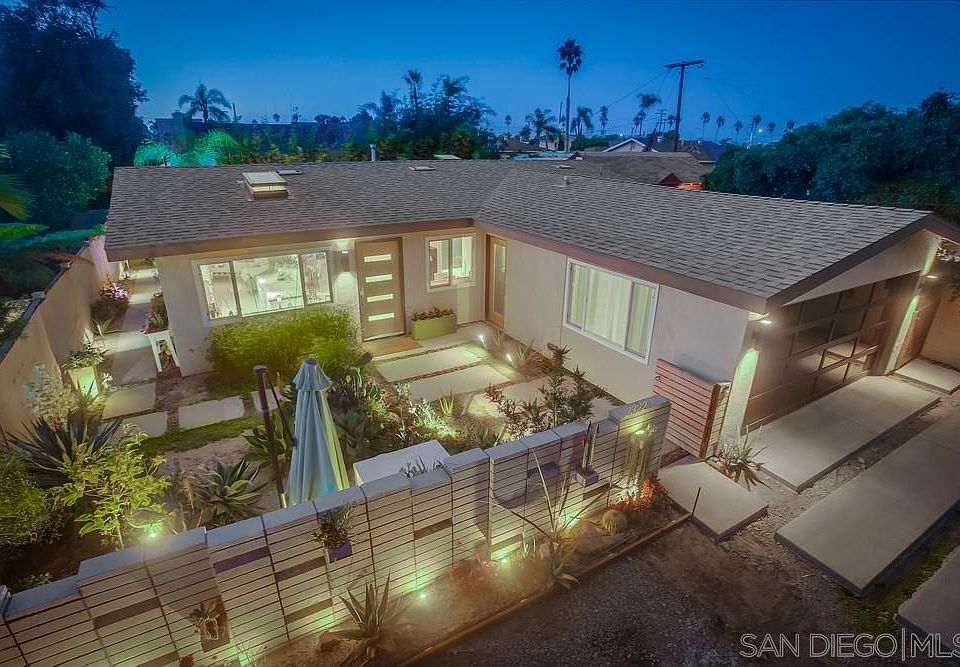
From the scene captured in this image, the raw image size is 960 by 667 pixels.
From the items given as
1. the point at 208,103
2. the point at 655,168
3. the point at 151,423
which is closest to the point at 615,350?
the point at 151,423

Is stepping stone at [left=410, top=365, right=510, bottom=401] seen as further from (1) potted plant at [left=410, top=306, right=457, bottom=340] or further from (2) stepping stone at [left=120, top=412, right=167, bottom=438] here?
(2) stepping stone at [left=120, top=412, right=167, bottom=438]

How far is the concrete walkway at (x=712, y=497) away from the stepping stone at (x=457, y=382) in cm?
358

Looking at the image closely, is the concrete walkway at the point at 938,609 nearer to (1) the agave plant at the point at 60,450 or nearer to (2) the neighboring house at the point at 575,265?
(2) the neighboring house at the point at 575,265

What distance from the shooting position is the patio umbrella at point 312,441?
14.1 feet

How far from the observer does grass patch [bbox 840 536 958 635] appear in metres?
4.53

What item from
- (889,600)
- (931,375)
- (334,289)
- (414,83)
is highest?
(414,83)

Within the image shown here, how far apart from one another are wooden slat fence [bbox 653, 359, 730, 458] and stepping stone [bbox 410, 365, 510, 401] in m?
3.08

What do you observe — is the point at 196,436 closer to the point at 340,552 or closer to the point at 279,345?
the point at 279,345

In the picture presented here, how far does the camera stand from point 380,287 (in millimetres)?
10656

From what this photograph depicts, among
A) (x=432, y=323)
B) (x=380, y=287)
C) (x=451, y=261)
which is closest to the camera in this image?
(x=380, y=287)

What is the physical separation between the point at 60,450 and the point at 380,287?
630 centimetres

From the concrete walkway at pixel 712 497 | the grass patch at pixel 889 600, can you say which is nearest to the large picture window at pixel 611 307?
the concrete walkway at pixel 712 497

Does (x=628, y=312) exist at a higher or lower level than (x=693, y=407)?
higher

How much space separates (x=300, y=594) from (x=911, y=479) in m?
7.67
